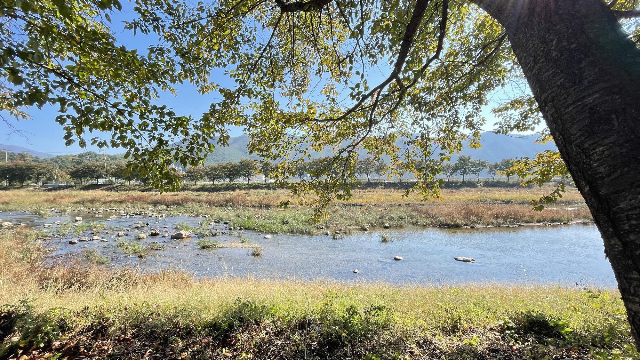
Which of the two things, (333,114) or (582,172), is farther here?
(333,114)

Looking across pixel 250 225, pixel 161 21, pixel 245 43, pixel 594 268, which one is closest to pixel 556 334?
pixel 245 43

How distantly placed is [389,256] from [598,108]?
16839 millimetres

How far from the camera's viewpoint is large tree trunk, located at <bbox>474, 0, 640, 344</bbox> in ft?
4.39

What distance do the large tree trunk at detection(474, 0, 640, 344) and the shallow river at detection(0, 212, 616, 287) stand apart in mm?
11901

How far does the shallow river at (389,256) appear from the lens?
14.0 m

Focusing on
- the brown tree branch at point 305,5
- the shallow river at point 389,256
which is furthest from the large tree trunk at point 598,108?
the shallow river at point 389,256

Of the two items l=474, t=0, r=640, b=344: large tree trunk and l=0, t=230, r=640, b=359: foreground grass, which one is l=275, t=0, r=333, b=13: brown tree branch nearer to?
l=474, t=0, r=640, b=344: large tree trunk

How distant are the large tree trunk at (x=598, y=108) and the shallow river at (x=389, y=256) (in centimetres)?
1190

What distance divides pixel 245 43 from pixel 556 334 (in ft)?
24.8

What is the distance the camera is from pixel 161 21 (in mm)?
5105

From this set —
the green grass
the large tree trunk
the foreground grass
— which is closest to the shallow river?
the green grass

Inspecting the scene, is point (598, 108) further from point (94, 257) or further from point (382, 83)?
point (94, 257)

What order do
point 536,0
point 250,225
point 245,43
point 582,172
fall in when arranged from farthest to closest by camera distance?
point 250,225 < point 245,43 < point 536,0 < point 582,172

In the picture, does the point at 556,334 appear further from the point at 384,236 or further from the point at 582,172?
the point at 384,236
